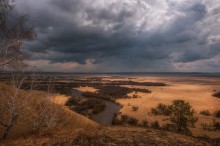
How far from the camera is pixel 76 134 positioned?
51.7 ft

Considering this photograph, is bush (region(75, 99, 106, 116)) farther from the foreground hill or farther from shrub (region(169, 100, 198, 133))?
the foreground hill

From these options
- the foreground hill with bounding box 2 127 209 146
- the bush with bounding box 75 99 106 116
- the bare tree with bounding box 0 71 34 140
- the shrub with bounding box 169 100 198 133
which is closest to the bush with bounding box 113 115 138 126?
the bush with bounding box 75 99 106 116

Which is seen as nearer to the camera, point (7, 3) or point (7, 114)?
point (7, 3)

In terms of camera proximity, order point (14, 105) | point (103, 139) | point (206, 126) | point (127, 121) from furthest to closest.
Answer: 1. point (127, 121)
2. point (206, 126)
3. point (14, 105)
4. point (103, 139)

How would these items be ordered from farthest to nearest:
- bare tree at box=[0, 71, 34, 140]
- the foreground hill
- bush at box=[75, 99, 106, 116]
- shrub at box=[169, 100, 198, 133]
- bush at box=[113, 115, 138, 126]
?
1. bush at box=[75, 99, 106, 116]
2. bush at box=[113, 115, 138, 126]
3. shrub at box=[169, 100, 198, 133]
4. bare tree at box=[0, 71, 34, 140]
5. the foreground hill

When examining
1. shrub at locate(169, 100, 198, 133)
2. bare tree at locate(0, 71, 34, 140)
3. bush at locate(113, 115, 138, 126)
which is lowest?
bush at locate(113, 115, 138, 126)

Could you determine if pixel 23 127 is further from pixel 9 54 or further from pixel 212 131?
pixel 212 131

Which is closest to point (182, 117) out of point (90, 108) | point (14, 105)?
point (14, 105)

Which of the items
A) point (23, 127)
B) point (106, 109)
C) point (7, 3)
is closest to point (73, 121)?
point (23, 127)

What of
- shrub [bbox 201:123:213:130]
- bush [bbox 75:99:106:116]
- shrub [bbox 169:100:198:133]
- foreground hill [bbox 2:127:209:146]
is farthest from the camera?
bush [bbox 75:99:106:116]

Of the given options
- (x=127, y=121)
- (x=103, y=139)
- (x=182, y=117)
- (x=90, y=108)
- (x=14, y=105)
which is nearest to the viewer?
(x=103, y=139)

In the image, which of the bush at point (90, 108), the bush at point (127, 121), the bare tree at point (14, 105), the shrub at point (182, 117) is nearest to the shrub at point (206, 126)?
the shrub at point (182, 117)

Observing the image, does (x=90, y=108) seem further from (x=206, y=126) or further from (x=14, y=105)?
(x=14, y=105)

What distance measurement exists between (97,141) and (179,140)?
556 cm
